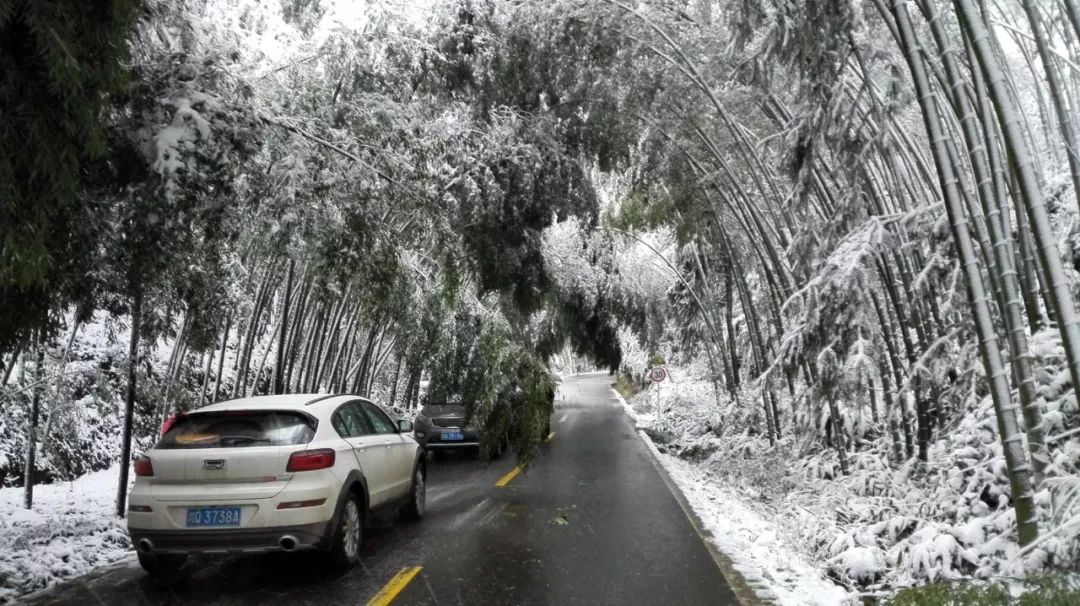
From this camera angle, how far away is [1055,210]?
752 cm

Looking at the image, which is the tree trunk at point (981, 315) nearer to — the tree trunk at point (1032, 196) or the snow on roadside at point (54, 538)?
the tree trunk at point (1032, 196)

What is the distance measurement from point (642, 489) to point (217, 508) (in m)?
6.35

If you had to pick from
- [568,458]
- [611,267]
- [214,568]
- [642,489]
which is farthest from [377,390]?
[214,568]

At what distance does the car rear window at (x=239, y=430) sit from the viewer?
6027mm

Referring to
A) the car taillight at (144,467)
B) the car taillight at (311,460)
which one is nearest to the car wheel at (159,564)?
the car taillight at (144,467)

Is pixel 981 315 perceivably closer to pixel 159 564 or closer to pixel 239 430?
pixel 239 430

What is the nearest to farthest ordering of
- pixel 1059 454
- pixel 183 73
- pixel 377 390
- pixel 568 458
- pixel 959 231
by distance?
pixel 959 231
pixel 1059 454
pixel 183 73
pixel 568 458
pixel 377 390

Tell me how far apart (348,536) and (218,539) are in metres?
1.08

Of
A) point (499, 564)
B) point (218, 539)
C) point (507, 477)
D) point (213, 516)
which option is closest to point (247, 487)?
point (213, 516)

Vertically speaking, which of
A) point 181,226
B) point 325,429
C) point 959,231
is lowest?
point 325,429

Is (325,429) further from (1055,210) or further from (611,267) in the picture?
(611,267)

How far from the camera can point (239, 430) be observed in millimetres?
6125

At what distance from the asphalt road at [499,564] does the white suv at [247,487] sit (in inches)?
12.0

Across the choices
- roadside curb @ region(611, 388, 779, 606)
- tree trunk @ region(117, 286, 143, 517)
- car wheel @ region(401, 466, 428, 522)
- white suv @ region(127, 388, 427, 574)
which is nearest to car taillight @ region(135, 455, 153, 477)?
white suv @ region(127, 388, 427, 574)
